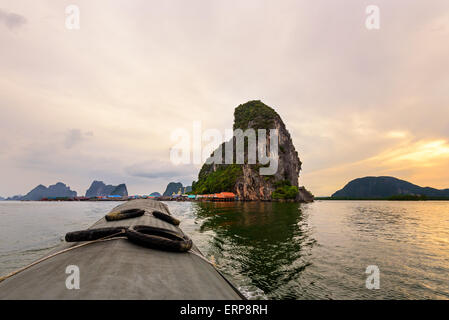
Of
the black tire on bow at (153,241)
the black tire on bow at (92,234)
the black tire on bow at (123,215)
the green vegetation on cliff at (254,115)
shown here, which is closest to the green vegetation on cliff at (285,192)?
the green vegetation on cliff at (254,115)

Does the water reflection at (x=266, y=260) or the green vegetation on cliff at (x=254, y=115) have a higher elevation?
the green vegetation on cliff at (x=254, y=115)

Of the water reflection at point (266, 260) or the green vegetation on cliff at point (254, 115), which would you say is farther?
the green vegetation on cliff at point (254, 115)

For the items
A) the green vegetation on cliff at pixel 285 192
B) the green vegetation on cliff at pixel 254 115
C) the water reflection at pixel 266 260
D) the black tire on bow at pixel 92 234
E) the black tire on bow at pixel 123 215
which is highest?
the green vegetation on cliff at pixel 254 115

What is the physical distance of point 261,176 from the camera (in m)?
98.2

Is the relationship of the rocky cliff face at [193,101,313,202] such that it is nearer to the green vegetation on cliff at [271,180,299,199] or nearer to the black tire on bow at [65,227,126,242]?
the green vegetation on cliff at [271,180,299,199]

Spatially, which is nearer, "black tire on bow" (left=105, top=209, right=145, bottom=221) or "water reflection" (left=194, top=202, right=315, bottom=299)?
"water reflection" (left=194, top=202, right=315, bottom=299)

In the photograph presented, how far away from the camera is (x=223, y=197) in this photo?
97.8 m

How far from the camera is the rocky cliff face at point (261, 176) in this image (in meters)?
95.1

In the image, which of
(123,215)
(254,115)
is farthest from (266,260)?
(254,115)

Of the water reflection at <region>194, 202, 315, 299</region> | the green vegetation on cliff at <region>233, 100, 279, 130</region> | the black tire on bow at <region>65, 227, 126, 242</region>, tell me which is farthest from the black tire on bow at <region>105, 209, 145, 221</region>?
the green vegetation on cliff at <region>233, 100, 279, 130</region>

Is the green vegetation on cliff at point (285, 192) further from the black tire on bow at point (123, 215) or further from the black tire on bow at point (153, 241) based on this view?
the black tire on bow at point (153, 241)

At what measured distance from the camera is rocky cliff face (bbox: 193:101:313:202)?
312 ft

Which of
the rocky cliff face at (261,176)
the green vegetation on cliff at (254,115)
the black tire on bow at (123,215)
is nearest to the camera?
the black tire on bow at (123,215)
